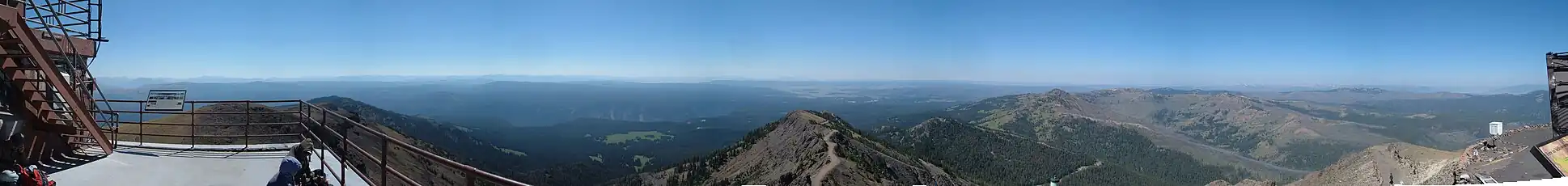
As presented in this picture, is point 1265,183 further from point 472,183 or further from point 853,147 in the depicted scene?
point 472,183

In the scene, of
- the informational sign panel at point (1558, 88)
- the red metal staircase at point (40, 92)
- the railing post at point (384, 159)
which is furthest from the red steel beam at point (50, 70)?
the informational sign panel at point (1558, 88)

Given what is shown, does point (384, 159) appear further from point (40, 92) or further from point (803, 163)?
point (803, 163)

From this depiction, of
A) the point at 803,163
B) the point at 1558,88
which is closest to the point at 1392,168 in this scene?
the point at 1558,88

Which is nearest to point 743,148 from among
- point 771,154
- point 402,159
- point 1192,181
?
point 771,154

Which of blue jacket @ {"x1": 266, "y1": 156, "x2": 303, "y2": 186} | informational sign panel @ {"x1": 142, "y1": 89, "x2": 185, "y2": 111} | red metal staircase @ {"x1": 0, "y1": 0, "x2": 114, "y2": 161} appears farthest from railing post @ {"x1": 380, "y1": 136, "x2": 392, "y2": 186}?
informational sign panel @ {"x1": 142, "y1": 89, "x2": 185, "y2": 111}

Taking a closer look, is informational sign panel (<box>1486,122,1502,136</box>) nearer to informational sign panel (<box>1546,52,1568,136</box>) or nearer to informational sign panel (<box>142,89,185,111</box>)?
informational sign panel (<box>1546,52,1568,136</box>)
